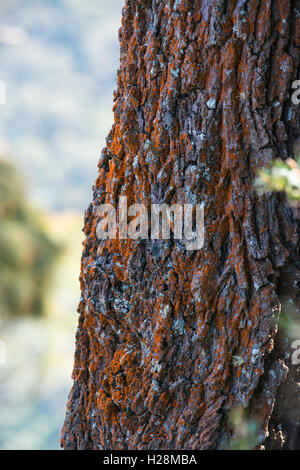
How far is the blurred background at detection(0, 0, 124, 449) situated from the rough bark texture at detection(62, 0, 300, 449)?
1.59m

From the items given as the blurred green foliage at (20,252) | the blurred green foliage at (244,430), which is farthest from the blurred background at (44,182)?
the blurred green foliage at (244,430)

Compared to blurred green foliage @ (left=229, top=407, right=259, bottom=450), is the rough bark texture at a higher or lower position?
higher

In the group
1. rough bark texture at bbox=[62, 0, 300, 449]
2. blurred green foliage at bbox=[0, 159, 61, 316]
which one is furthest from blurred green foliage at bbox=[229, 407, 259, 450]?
blurred green foliage at bbox=[0, 159, 61, 316]

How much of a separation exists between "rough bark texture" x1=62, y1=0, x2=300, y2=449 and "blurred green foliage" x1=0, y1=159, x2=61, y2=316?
7.60ft

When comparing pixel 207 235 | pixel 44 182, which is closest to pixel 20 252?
pixel 44 182

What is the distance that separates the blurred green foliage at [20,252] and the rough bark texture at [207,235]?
7.60ft

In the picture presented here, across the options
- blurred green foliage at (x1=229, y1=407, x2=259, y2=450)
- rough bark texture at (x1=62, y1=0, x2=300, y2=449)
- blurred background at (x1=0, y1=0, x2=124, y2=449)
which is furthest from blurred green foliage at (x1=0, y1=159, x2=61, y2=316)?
blurred green foliage at (x1=229, y1=407, x2=259, y2=450)

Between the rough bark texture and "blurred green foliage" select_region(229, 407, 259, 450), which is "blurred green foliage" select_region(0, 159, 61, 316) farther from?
"blurred green foliage" select_region(229, 407, 259, 450)

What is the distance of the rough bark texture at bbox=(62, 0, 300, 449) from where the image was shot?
890 millimetres

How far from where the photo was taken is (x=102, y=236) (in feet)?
3.53

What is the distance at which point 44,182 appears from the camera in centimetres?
384

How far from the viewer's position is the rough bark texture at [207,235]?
0.89 metres

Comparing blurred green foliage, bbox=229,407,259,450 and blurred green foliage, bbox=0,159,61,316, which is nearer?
blurred green foliage, bbox=229,407,259,450
